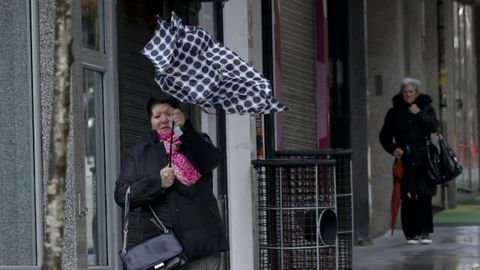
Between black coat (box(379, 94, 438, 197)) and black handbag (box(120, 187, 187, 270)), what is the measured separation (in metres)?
8.71

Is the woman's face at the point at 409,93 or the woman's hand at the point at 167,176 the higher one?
the woman's face at the point at 409,93

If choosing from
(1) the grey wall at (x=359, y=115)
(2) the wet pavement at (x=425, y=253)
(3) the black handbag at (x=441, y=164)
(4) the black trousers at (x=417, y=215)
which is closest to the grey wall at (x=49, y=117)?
(2) the wet pavement at (x=425, y=253)

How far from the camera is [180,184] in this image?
775cm

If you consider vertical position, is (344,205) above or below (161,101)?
below

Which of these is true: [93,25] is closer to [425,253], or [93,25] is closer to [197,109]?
[197,109]

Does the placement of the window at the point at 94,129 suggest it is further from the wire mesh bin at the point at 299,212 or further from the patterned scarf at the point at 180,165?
the patterned scarf at the point at 180,165

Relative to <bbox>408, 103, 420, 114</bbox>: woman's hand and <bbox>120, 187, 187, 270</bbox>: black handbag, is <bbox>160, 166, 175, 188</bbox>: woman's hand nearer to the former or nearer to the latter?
<bbox>120, 187, 187, 270</bbox>: black handbag

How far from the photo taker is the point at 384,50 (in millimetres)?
18562

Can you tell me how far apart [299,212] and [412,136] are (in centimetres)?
549

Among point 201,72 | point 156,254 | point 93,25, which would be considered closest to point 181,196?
point 156,254

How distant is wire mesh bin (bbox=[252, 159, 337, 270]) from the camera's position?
10.7 m

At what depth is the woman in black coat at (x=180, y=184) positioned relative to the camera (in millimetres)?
7688

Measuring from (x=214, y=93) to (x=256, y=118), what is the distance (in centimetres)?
397

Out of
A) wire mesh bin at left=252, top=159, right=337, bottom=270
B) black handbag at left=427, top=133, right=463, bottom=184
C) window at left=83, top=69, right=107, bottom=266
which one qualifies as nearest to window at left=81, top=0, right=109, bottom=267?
window at left=83, top=69, right=107, bottom=266
